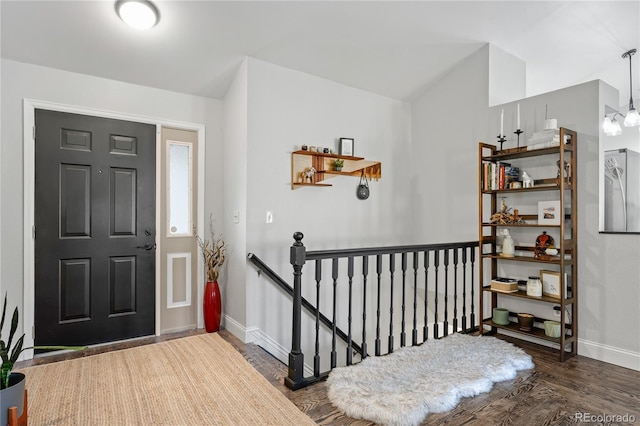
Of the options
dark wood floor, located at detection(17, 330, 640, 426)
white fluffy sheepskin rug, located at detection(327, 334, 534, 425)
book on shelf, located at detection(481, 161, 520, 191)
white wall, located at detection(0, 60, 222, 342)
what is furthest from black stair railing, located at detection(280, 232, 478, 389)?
white wall, located at detection(0, 60, 222, 342)

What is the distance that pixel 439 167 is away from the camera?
13.6 ft

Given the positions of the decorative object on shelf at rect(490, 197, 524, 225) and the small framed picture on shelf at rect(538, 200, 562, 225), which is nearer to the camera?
the small framed picture on shelf at rect(538, 200, 562, 225)

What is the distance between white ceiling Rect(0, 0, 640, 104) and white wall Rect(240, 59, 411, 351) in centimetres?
27

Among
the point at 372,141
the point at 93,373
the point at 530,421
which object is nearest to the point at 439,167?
the point at 372,141

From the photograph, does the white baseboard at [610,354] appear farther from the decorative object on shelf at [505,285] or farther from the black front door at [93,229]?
the black front door at [93,229]

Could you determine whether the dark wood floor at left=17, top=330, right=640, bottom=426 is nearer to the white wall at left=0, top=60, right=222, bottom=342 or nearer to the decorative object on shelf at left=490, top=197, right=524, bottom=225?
the white wall at left=0, top=60, right=222, bottom=342

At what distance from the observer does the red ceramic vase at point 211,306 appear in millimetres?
3393

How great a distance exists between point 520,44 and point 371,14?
1.68 metres

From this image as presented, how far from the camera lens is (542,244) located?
119 inches

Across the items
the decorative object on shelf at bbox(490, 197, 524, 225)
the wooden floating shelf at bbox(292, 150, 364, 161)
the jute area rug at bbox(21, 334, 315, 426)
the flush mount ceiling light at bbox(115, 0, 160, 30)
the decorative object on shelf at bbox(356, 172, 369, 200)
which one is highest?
the flush mount ceiling light at bbox(115, 0, 160, 30)

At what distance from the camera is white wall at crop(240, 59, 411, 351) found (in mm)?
A: 3256

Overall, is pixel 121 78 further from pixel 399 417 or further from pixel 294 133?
pixel 399 417

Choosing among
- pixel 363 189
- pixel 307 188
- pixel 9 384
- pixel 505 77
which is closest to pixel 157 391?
pixel 9 384

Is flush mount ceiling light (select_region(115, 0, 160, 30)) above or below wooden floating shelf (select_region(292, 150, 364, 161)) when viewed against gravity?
above
